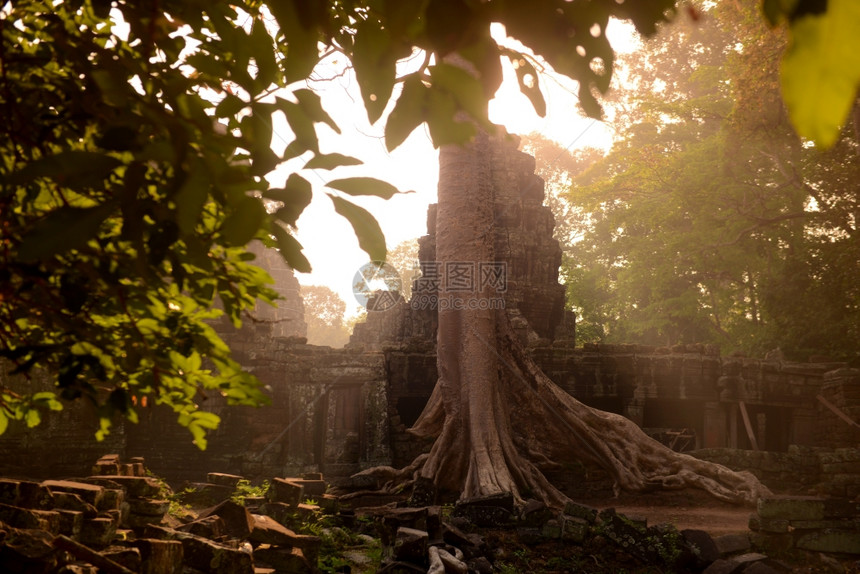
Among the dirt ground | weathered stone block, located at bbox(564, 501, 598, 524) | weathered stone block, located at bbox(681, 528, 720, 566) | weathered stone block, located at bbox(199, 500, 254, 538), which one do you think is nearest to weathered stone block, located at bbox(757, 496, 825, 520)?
weathered stone block, located at bbox(681, 528, 720, 566)

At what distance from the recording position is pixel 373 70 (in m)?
1.63

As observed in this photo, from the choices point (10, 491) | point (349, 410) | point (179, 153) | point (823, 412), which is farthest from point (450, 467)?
point (823, 412)

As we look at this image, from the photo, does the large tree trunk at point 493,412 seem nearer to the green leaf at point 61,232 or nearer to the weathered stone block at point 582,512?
the weathered stone block at point 582,512

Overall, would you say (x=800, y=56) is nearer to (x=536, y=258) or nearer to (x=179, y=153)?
(x=179, y=153)

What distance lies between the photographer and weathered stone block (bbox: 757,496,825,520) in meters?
7.86

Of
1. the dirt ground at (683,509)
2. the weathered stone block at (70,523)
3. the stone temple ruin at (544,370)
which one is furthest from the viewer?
the stone temple ruin at (544,370)

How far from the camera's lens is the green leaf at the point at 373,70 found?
63.7 inches

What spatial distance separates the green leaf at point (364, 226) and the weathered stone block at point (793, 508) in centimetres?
806

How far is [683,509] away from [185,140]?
11615mm

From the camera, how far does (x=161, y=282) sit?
2.20 meters

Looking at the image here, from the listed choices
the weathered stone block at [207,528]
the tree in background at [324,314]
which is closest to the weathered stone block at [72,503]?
the weathered stone block at [207,528]

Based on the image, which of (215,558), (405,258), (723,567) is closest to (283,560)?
(215,558)

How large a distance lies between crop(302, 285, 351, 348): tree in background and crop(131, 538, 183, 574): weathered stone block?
61.4 metres

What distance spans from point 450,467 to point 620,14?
31.8 ft
